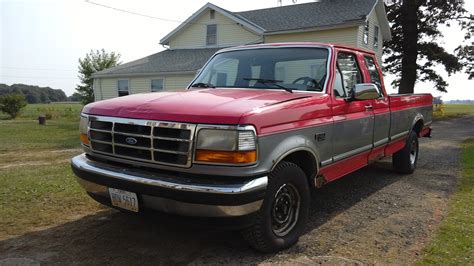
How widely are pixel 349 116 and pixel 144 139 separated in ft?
7.77

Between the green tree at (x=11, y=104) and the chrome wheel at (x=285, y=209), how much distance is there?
26241mm

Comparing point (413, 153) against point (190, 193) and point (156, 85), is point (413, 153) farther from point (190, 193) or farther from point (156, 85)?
point (156, 85)

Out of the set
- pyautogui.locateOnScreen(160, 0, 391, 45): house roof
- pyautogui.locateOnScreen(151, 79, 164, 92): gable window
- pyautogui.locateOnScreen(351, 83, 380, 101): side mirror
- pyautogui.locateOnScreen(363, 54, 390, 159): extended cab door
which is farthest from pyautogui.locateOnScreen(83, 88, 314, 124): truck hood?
pyautogui.locateOnScreen(151, 79, 164, 92): gable window

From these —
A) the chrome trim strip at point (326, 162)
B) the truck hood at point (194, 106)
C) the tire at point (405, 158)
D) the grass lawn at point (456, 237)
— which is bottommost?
the grass lawn at point (456, 237)

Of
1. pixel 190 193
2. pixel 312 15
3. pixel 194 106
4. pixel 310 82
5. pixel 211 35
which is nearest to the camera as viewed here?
pixel 190 193

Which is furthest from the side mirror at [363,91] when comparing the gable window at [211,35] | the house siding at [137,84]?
the gable window at [211,35]

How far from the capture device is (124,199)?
3.16 meters

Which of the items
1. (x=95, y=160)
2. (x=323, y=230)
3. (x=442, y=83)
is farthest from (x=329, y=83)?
(x=442, y=83)

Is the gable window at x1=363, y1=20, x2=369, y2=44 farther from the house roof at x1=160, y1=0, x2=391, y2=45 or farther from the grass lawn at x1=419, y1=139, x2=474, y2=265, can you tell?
the grass lawn at x1=419, y1=139, x2=474, y2=265

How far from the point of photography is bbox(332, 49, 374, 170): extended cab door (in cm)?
406

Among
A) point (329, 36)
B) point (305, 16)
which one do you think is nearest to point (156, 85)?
point (305, 16)

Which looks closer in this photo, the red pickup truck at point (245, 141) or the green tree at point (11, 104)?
the red pickup truck at point (245, 141)

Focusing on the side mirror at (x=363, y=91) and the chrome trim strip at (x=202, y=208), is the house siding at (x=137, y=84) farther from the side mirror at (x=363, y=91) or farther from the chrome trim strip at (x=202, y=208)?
the chrome trim strip at (x=202, y=208)

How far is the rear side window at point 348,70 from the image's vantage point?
4.45 metres
